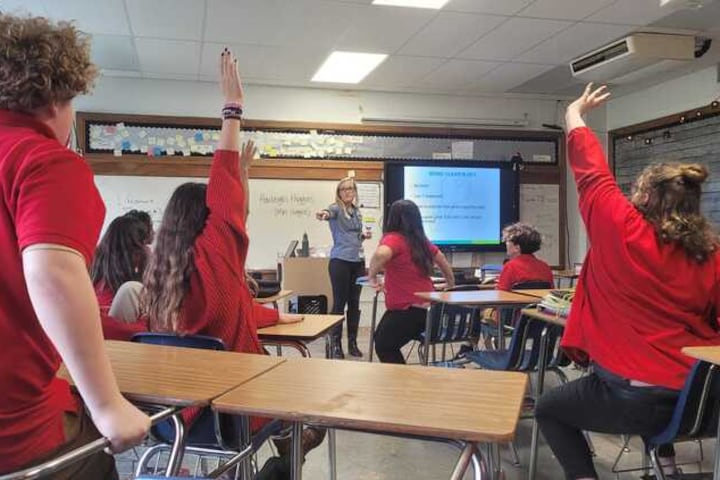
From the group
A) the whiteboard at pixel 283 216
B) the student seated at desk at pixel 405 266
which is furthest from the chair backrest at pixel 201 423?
the whiteboard at pixel 283 216

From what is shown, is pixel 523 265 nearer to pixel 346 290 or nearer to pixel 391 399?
pixel 346 290

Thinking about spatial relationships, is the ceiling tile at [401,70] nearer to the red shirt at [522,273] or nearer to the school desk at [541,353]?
the red shirt at [522,273]

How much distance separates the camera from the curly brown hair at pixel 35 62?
94 cm

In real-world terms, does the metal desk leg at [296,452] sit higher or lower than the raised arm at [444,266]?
lower

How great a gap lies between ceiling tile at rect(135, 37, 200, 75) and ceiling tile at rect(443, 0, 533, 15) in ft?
6.90

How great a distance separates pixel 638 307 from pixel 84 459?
1.53 metres

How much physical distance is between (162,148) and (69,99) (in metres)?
5.33

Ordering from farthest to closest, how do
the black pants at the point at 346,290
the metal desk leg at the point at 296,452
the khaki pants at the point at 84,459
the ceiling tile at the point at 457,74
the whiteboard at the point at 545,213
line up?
1. the whiteboard at the point at 545,213
2. the ceiling tile at the point at 457,74
3. the black pants at the point at 346,290
4. the metal desk leg at the point at 296,452
5. the khaki pants at the point at 84,459

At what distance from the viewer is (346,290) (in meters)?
5.28

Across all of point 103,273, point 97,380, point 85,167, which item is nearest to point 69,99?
point 85,167

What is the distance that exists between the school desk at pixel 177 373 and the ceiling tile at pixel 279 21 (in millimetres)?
3070

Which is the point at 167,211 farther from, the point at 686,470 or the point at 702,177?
the point at 686,470

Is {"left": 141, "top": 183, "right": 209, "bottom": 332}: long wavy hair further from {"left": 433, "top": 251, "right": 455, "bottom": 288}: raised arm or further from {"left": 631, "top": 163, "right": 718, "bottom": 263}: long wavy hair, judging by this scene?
{"left": 433, "top": 251, "right": 455, "bottom": 288}: raised arm

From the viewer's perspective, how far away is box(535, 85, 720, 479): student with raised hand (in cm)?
181
